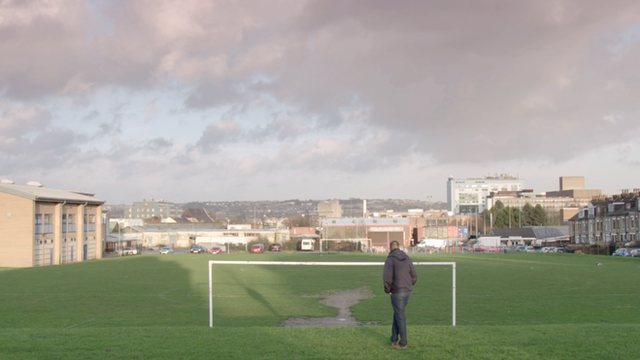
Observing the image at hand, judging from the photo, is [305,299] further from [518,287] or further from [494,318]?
[518,287]

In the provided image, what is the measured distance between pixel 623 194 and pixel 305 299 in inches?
3048

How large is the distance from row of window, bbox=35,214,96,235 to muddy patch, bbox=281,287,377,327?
123ft

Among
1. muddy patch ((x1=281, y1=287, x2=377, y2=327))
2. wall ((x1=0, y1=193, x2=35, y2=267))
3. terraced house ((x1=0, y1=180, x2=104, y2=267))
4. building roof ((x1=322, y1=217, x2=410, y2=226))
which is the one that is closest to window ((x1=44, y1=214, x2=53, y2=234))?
terraced house ((x1=0, y1=180, x2=104, y2=267))

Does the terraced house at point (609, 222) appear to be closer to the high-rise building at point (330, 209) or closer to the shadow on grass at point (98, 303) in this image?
the shadow on grass at point (98, 303)

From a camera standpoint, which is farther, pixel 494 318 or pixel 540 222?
pixel 540 222

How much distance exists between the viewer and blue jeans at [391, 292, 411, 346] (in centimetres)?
930

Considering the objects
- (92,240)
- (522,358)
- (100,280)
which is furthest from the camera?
(92,240)

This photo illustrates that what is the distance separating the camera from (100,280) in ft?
95.0

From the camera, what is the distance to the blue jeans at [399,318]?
9305 mm

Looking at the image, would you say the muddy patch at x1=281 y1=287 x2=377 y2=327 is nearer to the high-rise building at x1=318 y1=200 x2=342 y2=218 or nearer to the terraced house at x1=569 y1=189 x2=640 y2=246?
the terraced house at x1=569 y1=189 x2=640 y2=246

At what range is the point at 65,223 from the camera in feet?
173

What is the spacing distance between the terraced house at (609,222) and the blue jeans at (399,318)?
7135 centimetres

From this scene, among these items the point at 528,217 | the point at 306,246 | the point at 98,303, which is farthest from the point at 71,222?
the point at 528,217

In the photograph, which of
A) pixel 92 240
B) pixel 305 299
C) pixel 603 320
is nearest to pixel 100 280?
pixel 305 299
